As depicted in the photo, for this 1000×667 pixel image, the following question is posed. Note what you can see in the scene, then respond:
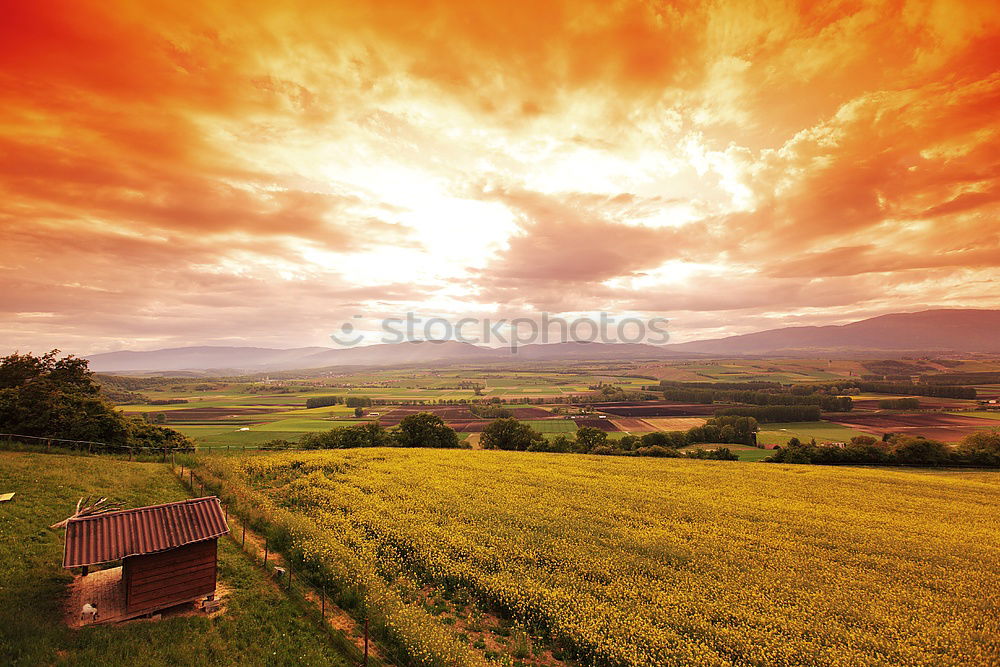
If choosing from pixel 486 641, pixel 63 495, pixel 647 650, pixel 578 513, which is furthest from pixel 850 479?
pixel 63 495

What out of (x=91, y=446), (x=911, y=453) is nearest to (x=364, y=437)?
(x=91, y=446)

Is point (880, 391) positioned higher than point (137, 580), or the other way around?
point (137, 580)

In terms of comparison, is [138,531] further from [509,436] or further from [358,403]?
[358,403]

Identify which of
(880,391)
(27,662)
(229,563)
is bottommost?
(880,391)

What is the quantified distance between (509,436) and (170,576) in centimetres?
5568

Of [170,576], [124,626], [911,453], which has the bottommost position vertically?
[911,453]

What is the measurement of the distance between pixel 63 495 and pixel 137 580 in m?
16.8

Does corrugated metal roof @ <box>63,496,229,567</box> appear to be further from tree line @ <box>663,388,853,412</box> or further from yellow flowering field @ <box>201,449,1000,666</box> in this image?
tree line @ <box>663,388,853,412</box>

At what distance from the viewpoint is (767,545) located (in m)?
25.1

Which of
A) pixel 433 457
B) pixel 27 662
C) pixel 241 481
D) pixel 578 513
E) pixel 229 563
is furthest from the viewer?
pixel 433 457

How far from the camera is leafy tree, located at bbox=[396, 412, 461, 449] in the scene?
66375 millimetres

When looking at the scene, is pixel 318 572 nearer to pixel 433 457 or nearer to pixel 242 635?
pixel 242 635

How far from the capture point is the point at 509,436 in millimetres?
69312

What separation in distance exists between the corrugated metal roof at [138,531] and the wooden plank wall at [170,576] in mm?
554
